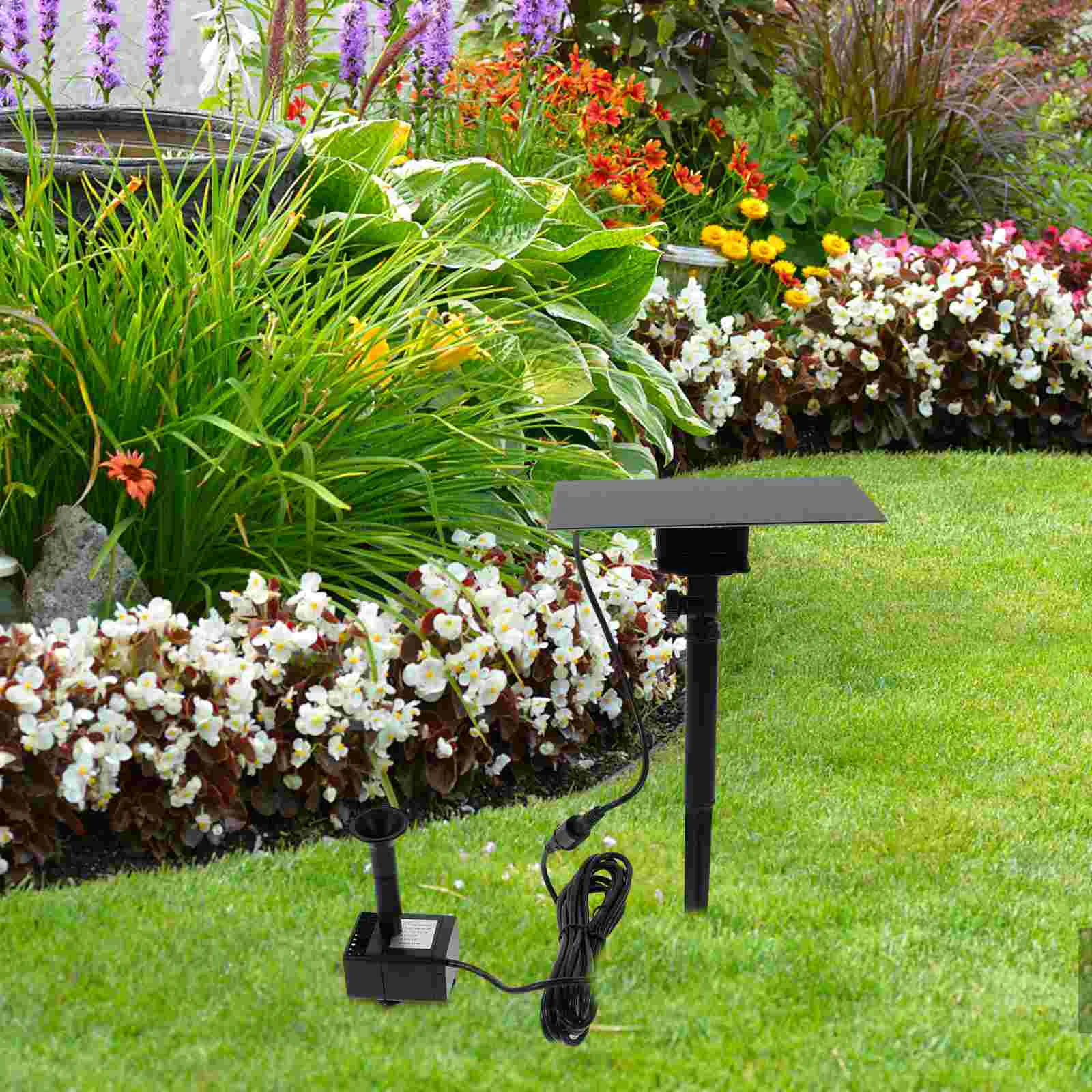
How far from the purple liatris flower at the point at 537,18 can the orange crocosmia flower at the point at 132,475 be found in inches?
118

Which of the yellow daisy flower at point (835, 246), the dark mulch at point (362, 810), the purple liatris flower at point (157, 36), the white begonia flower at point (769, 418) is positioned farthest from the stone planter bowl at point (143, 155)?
the yellow daisy flower at point (835, 246)

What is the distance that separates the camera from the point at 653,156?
218 inches

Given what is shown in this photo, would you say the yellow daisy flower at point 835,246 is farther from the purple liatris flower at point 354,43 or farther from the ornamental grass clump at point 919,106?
the purple liatris flower at point 354,43

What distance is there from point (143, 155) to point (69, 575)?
5.59 ft

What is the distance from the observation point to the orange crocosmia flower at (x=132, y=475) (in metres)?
2.52

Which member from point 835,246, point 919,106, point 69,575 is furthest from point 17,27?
point 919,106

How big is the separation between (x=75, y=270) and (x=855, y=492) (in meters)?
1.68

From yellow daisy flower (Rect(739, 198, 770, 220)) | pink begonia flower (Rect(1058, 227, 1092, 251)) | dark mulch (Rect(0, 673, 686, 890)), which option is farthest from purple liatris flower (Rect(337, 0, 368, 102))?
pink begonia flower (Rect(1058, 227, 1092, 251))

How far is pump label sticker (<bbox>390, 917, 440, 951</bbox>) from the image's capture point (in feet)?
6.67

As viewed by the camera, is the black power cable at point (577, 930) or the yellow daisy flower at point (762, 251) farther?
the yellow daisy flower at point (762, 251)

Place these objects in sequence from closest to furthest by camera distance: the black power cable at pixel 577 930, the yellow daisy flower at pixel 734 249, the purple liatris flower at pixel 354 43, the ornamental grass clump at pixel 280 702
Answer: the black power cable at pixel 577 930, the ornamental grass clump at pixel 280 702, the purple liatris flower at pixel 354 43, the yellow daisy flower at pixel 734 249

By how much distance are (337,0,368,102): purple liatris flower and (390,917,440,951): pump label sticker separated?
2.75 metres

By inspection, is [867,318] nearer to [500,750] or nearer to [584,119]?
[584,119]

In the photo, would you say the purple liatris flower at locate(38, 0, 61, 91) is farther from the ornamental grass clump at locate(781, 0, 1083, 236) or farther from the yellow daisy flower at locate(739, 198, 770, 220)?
the ornamental grass clump at locate(781, 0, 1083, 236)
